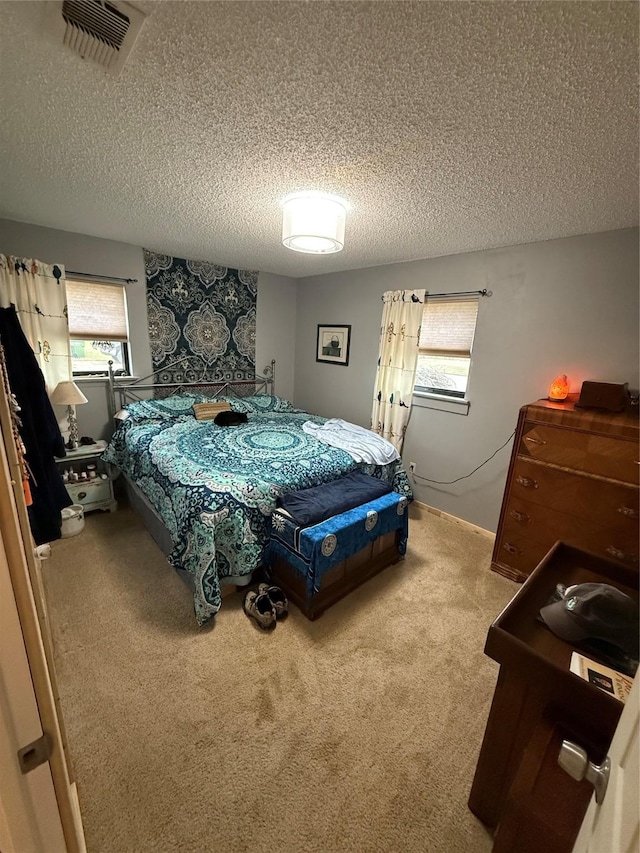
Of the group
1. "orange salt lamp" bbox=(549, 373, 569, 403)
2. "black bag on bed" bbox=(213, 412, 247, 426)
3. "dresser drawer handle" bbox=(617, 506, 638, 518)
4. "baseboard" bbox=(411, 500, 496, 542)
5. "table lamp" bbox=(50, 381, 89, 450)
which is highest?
"orange salt lamp" bbox=(549, 373, 569, 403)

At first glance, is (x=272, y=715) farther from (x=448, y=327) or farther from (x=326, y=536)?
(x=448, y=327)

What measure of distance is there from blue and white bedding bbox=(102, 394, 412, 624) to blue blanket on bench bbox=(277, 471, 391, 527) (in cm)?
8

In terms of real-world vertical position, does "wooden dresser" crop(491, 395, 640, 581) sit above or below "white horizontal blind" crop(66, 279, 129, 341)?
below

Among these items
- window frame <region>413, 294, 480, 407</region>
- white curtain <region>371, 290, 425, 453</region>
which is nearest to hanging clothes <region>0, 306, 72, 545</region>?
white curtain <region>371, 290, 425, 453</region>

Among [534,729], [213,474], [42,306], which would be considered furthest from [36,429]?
[534,729]

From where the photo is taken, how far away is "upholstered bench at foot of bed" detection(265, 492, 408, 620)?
1966mm

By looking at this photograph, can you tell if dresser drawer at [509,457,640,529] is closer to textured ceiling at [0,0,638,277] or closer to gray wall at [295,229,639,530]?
gray wall at [295,229,639,530]

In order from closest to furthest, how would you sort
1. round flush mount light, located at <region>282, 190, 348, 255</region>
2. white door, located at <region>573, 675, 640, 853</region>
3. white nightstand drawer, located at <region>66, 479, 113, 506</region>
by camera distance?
1. white door, located at <region>573, 675, 640, 853</region>
2. round flush mount light, located at <region>282, 190, 348, 255</region>
3. white nightstand drawer, located at <region>66, 479, 113, 506</region>

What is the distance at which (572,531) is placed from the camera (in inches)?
85.8

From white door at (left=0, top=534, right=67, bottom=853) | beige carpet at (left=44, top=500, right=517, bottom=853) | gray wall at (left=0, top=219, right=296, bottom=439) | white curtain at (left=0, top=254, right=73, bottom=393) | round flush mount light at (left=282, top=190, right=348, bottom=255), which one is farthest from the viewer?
gray wall at (left=0, top=219, right=296, bottom=439)

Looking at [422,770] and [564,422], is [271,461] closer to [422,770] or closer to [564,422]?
[422,770]

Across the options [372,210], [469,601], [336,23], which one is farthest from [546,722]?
[372,210]

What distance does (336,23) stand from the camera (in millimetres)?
865

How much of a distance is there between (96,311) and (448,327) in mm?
3336
